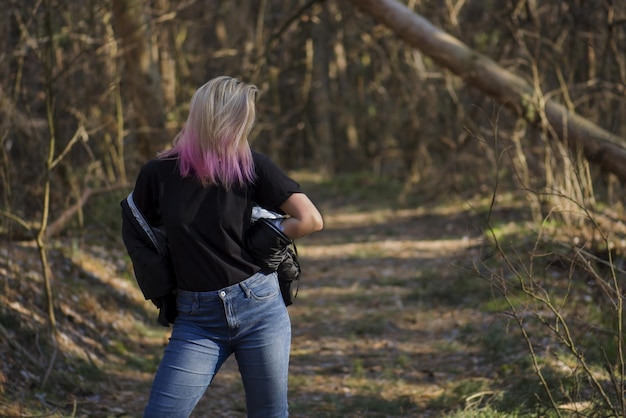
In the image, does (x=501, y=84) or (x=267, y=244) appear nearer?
(x=267, y=244)

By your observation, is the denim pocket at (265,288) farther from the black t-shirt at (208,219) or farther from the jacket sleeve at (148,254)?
the jacket sleeve at (148,254)

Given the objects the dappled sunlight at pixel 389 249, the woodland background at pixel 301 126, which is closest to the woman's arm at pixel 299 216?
the woodland background at pixel 301 126

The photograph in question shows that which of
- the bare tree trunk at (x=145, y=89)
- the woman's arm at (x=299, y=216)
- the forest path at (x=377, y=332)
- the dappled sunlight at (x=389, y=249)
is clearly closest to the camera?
the woman's arm at (x=299, y=216)

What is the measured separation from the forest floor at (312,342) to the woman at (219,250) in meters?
1.89

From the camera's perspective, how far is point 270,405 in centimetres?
363

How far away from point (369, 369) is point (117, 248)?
4.39 metres

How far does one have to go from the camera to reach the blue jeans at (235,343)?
3.55 m

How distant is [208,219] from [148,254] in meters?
0.32

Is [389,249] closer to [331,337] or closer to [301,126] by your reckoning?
[301,126]

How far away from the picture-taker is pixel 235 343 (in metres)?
3.63

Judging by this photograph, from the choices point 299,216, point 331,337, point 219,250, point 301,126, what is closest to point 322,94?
point 301,126

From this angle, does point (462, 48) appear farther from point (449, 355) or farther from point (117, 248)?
point (117, 248)

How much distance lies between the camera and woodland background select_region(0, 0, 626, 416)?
256 inches

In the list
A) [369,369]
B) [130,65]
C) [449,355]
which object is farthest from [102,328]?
[130,65]
